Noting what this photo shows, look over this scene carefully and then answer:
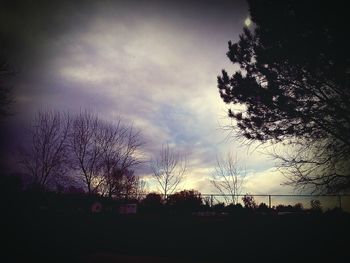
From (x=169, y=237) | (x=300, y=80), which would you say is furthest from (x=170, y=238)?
(x=300, y=80)

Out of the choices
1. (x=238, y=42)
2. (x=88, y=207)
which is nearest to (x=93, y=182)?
(x=88, y=207)

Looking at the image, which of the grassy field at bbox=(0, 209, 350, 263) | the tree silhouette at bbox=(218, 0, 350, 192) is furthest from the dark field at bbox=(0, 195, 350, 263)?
the tree silhouette at bbox=(218, 0, 350, 192)

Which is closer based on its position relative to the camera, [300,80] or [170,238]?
[300,80]

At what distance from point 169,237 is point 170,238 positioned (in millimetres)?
105

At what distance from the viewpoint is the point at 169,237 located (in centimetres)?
1358

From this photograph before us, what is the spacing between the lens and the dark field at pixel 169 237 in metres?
10.4

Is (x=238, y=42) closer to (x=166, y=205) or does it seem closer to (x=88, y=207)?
(x=166, y=205)

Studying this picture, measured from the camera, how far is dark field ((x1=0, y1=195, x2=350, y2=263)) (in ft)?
34.0

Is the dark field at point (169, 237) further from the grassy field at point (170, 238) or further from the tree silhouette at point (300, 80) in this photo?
Result: the tree silhouette at point (300, 80)

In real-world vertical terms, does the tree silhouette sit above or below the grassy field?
above

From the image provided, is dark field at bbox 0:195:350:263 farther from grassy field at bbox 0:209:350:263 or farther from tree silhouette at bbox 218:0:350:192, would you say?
tree silhouette at bbox 218:0:350:192

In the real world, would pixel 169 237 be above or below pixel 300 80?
below

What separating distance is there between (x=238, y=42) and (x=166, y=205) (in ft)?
52.9

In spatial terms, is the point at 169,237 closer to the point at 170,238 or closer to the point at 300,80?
the point at 170,238
